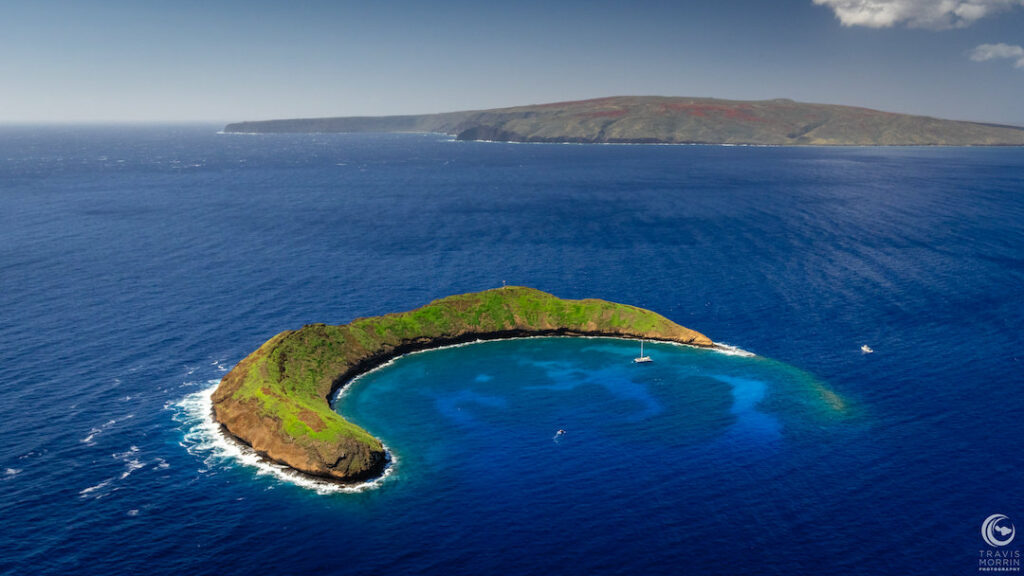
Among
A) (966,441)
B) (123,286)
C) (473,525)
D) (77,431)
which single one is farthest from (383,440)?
(123,286)

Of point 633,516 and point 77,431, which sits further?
point 77,431

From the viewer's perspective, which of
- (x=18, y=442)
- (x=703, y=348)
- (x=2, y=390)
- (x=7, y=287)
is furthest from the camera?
(x=7, y=287)

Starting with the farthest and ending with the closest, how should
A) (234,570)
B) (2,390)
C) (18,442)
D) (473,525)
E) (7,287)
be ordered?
1. (7,287)
2. (2,390)
3. (18,442)
4. (473,525)
5. (234,570)

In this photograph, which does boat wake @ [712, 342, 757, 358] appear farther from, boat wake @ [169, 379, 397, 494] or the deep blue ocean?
boat wake @ [169, 379, 397, 494]

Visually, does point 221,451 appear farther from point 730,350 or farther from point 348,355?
point 730,350

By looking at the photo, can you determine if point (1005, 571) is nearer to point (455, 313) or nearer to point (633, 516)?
point (633, 516)
